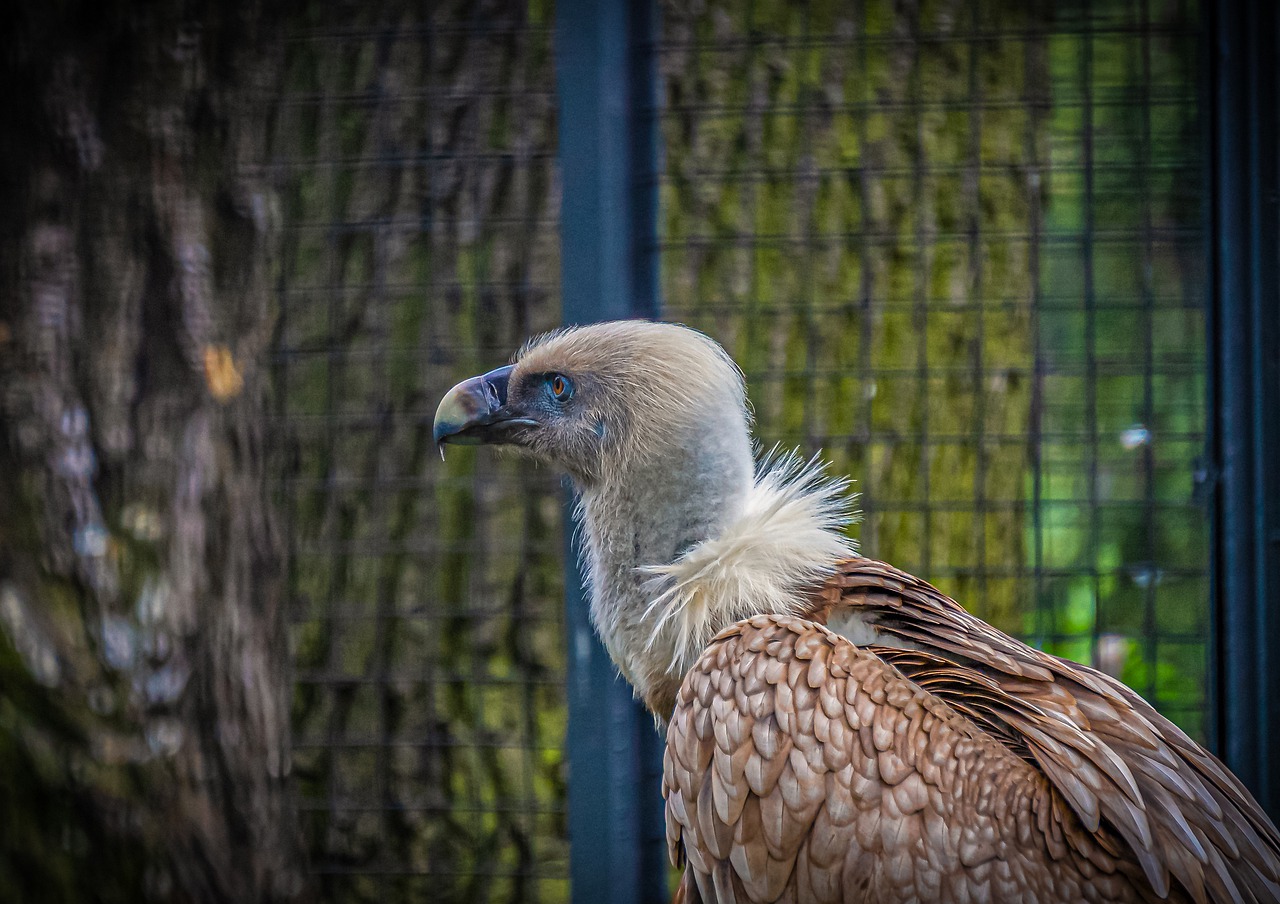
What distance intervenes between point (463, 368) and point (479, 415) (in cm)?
59

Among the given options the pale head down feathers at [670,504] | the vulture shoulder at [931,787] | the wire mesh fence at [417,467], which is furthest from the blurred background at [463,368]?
the vulture shoulder at [931,787]

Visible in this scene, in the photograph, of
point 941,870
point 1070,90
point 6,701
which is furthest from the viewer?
point 6,701

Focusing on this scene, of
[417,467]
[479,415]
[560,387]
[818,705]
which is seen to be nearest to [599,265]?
[560,387]

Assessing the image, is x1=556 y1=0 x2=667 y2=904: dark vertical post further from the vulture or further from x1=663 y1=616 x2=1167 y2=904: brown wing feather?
x1=663 y1=616 x2=1167 y2=904: brown wing feather

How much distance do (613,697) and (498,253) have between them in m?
1.20

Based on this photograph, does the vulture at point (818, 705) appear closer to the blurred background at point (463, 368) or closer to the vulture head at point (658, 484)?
the vulture head at point (658, 484)

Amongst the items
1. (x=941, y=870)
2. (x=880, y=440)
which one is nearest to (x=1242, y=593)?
(x=880, y=440)

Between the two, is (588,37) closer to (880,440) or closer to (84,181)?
(880,440)

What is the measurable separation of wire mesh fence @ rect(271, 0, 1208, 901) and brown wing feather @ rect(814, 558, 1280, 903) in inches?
25.8

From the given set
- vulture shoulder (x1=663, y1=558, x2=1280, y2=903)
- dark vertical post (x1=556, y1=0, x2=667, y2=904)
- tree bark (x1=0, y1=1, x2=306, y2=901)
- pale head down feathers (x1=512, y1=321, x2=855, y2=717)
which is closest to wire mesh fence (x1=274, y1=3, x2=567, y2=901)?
tree bark (x1=0, y1=1, x2=306, y2=901)

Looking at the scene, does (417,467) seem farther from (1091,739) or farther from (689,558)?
(1091,739)

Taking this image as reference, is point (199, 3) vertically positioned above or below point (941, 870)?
above

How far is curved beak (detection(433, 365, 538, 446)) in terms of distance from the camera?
6.05 feet

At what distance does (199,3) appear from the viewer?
2.55m
